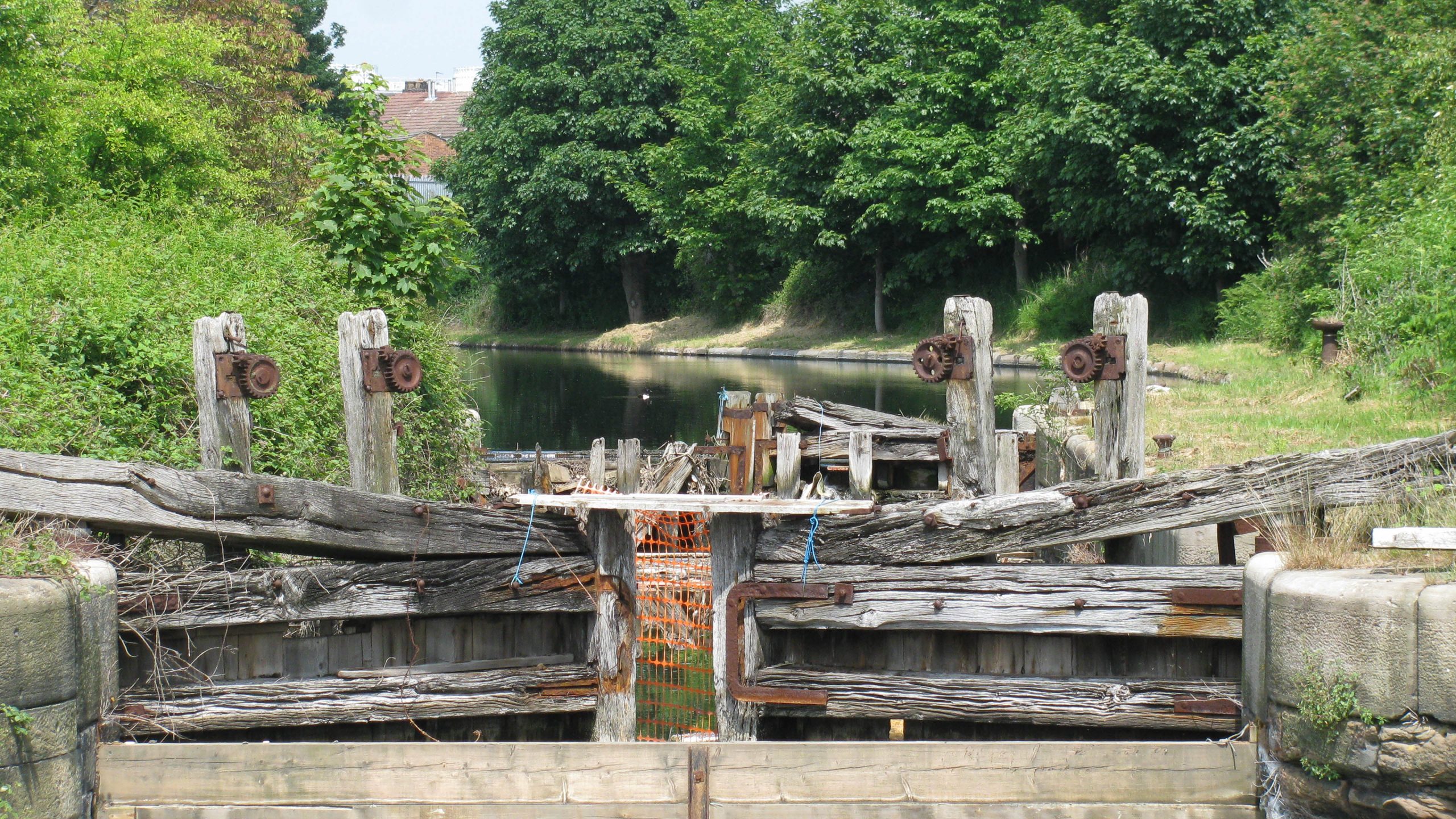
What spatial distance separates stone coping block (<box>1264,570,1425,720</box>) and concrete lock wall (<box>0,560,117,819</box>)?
→ 4556 mm

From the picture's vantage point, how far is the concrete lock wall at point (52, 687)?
446 cm

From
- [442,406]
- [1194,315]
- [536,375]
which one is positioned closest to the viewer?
[442,406]

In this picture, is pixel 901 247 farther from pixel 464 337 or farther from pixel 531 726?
pixel 531 726

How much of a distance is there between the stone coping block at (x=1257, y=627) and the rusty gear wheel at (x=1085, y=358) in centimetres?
126

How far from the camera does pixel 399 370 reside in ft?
22.4

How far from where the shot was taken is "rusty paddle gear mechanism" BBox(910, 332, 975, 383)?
6.41m

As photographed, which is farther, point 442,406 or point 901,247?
point 901,247

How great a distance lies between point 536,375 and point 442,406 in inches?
871

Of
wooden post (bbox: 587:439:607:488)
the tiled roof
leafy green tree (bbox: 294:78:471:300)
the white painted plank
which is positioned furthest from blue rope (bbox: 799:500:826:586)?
the tiled roof

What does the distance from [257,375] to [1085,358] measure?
13.4 feet

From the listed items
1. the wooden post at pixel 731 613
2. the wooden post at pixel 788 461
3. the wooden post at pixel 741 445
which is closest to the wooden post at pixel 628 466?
the wooden post at pixel 788 461

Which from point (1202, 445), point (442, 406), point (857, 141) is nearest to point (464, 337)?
point (857, 141)

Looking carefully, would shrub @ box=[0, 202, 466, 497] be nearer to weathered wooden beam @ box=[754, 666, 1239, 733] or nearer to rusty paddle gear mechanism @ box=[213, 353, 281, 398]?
rusty paddle gear mechanism @ box=[213, 353, 281, 398]

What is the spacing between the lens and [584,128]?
44.9 meters
